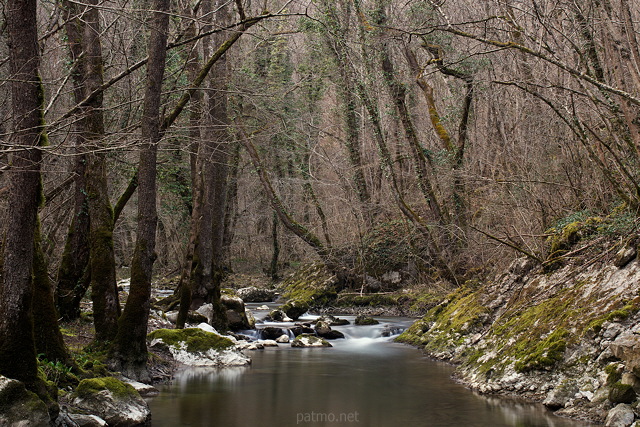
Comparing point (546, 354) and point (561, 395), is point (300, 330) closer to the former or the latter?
point (546, 354)

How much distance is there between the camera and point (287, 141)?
2666cm

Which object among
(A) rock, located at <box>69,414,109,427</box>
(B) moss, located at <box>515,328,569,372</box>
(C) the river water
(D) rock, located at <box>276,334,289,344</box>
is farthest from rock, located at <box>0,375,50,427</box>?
(D) rock, located at <box>276,334,289,344</box>

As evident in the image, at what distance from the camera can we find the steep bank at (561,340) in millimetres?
6785

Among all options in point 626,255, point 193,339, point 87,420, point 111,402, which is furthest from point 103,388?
point 626,255

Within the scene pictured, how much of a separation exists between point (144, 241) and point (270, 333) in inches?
272

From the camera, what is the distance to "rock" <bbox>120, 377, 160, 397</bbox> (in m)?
8.54

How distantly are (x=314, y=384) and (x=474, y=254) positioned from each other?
7.84 m

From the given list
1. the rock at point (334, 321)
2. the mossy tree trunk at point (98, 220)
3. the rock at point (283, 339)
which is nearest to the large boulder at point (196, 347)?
the mossy tree trunk at point (98, 220)

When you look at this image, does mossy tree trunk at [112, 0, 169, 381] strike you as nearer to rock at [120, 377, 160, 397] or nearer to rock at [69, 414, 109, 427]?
rock at [120, 377, 160, 397]

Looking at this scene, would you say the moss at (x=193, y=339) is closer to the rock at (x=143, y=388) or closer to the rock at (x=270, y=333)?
the rock at (x=143, y=388)

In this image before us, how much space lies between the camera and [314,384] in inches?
391

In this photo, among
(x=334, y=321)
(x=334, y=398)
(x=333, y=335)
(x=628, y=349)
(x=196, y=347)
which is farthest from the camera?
(x=334, y=321)

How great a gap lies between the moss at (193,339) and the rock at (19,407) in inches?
227

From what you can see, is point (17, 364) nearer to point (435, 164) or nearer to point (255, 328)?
point (255, 328)
